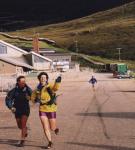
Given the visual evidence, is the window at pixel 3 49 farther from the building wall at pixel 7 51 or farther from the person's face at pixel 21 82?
the person's face at pixel 21 82

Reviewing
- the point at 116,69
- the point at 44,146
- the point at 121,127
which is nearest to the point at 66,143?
the point at 44,146

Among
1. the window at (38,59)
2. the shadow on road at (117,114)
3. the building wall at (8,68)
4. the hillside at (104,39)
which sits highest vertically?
the hillside at (104,39)

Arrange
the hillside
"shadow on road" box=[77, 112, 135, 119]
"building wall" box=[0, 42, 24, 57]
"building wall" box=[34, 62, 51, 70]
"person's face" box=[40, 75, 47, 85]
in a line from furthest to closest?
the hillside
"building wall" box=[34, 62, 51, 70]
"building wall" box=[0, 42, 24, 57]
"shadow on road" box=[77, 112, 135, 119]
"person's face" box=[40, 75, 47, 85]

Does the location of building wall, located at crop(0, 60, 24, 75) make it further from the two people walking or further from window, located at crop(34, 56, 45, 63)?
the two people walking

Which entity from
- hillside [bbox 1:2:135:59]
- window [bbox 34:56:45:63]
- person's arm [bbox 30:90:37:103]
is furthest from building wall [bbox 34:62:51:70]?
person's arm [bbox 30:90:37:103]

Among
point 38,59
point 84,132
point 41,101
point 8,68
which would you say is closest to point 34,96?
point 41,101

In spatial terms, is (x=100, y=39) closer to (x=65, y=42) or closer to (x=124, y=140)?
(x=65, y=42)

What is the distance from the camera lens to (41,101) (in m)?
14.0

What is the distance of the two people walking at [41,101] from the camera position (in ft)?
45.3

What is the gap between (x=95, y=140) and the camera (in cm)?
1498

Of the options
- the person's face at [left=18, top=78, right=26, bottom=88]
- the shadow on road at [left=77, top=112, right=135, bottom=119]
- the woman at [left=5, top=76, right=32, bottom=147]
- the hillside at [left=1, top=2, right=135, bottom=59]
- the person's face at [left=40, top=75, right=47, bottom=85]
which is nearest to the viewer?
the person's face at [left=40, top=75, right=47, bottom=85]

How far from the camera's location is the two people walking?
13.8m

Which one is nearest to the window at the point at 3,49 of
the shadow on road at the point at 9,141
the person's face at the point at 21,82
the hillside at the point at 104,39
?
the hillside at the point at 104,39

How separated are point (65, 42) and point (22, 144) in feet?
539
